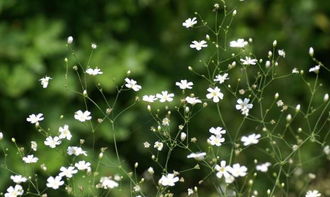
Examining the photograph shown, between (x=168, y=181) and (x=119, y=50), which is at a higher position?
(x=119, y=50)

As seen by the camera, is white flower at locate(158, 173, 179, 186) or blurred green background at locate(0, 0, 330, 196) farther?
blurred green background at locate(0, 0, 330, 196)

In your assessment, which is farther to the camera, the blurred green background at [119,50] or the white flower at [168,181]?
the blurred green background at [119,50]

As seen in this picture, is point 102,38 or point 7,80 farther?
point 102,38

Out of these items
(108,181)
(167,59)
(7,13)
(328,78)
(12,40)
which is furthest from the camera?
(328,78)

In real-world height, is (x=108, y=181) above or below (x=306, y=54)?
below

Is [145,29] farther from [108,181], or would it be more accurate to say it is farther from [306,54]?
[108,181]

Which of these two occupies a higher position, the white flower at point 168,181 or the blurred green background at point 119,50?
the blurred green background at point 119,50

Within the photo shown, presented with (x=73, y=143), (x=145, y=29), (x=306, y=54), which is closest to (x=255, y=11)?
(x=306, y=54)

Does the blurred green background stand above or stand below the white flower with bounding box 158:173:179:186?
above
